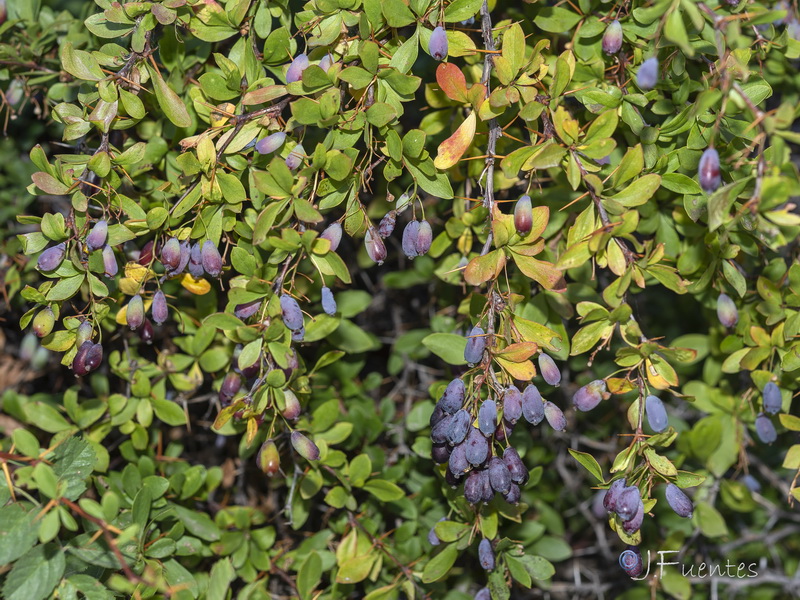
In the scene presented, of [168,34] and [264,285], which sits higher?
[168,34]

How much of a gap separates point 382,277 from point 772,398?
0.81m

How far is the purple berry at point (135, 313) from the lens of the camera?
44.7 inches

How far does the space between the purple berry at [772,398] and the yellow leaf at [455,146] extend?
65 centimetres

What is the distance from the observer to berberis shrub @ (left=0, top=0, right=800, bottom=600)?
104cm

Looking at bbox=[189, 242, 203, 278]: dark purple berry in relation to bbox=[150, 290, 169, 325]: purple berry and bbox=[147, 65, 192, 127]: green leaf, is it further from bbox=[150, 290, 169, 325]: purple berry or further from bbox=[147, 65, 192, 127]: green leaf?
bbox=[147, 65, 192, 127]: green leaf

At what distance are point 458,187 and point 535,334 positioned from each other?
0.47 metres

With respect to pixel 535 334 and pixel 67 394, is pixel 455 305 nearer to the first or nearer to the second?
pixel 535 334


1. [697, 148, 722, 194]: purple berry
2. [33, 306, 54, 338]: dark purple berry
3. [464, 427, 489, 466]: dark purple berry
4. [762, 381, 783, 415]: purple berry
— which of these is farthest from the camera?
[762, 381, 783, 415]: purple berry

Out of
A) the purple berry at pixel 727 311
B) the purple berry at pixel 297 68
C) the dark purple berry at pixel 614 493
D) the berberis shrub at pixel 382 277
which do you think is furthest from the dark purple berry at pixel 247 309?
the purple berry at pixel 727 311

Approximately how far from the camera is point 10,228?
5.21 feet

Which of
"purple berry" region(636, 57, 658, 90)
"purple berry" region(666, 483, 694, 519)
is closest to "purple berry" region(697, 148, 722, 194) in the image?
"purple berry" region(636, 57, 658, 90)

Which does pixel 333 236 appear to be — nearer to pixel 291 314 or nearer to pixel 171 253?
pixel 291 314

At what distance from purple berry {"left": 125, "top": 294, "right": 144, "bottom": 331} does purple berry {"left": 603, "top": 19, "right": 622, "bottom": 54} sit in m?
0.83

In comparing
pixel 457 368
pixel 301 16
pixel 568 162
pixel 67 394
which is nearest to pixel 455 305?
pixel 457 368
